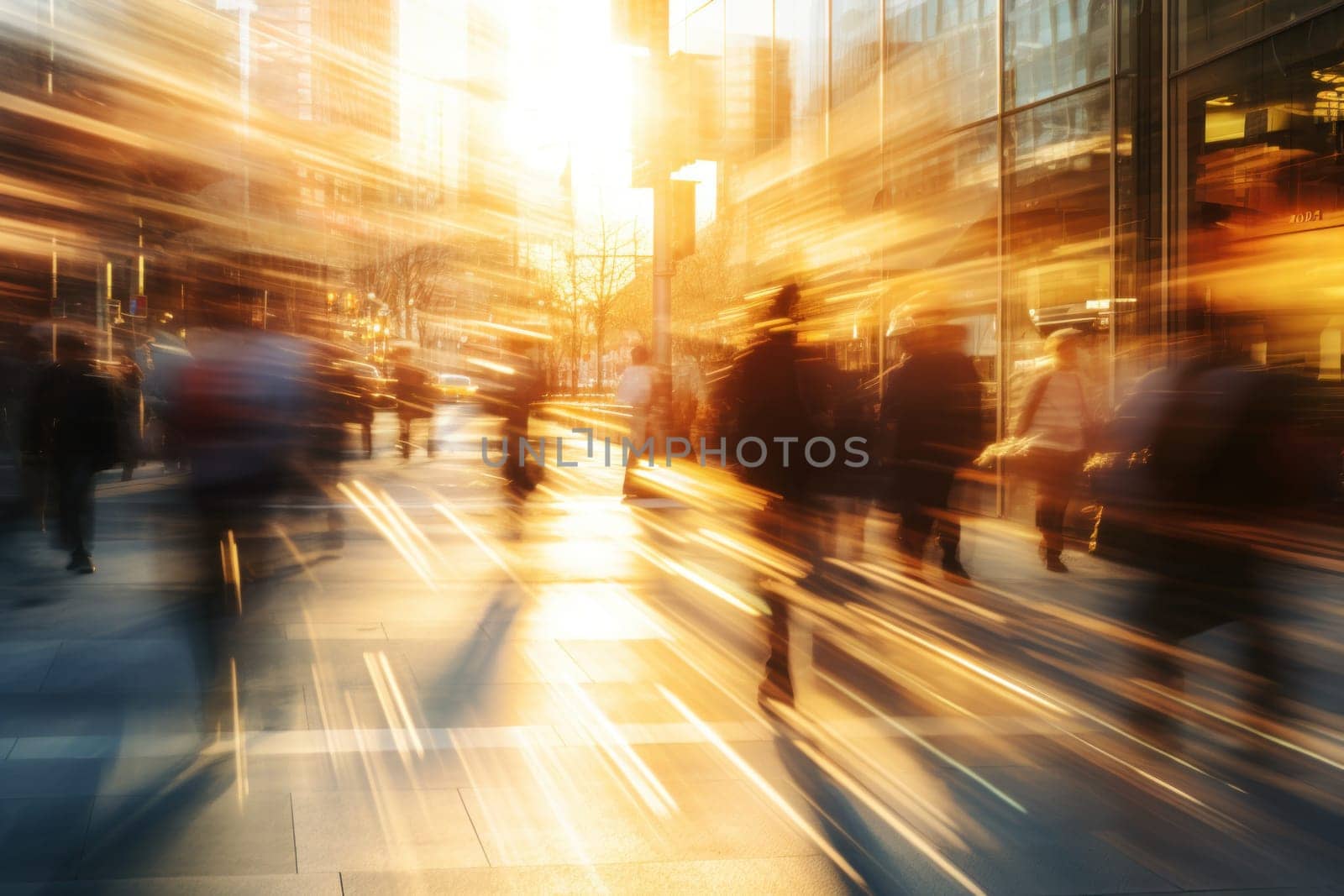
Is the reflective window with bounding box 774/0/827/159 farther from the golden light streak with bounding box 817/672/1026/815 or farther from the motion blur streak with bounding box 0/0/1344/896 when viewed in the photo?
the golden light streak with bounding box 817/672/1026/815

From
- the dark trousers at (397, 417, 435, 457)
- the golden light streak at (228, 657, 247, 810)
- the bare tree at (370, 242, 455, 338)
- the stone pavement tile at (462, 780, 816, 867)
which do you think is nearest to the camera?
the stone pavement tile at (462, 780, 816, 867)

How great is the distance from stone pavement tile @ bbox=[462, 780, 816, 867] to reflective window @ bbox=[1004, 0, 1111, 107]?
11.5 meters

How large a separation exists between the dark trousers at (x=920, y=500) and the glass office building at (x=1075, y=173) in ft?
3.63

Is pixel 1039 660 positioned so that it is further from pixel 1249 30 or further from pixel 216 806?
pixel 1249 30

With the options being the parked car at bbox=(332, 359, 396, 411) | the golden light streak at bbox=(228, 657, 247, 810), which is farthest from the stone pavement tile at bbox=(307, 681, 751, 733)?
the parked car at bbox=(332, 359, 396, 411)

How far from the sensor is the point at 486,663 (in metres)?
7.07

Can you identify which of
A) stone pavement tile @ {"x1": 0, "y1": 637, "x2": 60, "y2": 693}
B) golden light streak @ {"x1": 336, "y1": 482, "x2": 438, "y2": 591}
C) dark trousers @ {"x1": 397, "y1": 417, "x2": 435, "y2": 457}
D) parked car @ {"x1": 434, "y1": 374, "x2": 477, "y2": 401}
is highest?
parked car @ {"x1": 434, "y1": 374, "x2": 477, "y2": 401}

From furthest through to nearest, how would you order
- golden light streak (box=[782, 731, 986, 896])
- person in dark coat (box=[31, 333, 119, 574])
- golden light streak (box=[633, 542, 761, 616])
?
1. person in dark coat (box=[31, 333, 119, 574])
2. golden light streak (box=[633, 542, 761, 616])
3. golden light streak (box=[782, 731, 986, 896])

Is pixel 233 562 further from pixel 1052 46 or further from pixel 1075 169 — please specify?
pixel 1052 46

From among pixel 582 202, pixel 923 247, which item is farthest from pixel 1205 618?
pixel 582 202

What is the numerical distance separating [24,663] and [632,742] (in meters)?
3.17

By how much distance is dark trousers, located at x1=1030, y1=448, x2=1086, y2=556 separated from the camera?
10.2 m

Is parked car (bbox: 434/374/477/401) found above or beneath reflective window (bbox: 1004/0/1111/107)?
beneath

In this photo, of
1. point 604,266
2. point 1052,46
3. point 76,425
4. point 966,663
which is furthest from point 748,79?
point 604,266
